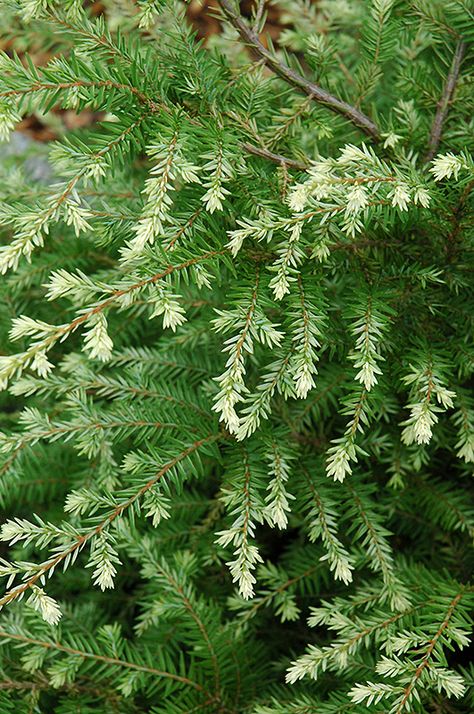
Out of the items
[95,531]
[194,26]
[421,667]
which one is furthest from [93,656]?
[194,26]

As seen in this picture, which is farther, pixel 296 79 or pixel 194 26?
pixel 194 26

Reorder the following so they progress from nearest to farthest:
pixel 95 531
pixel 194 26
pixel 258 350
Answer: pixel 95 531
pixel 258 350
pixel 194 26

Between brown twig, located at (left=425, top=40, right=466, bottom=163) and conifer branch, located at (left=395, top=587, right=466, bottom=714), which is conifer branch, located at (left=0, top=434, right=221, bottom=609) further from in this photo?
brown twig, located at (left=425, top=40, right=466, bottom=163)

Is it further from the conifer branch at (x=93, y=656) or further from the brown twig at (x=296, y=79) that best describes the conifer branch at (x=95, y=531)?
the brown twig at (x=296, y=79)

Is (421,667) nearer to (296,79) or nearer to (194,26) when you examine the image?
(296,79)

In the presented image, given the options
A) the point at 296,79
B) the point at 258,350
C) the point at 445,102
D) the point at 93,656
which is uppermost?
the point at 296,79

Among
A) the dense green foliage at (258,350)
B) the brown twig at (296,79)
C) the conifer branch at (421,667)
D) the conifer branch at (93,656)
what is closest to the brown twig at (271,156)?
the dense green foliage at (258,350)

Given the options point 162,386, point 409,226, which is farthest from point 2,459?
point 409,226

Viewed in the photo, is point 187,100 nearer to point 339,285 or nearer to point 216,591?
point 339,285
